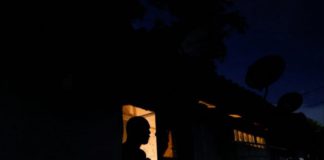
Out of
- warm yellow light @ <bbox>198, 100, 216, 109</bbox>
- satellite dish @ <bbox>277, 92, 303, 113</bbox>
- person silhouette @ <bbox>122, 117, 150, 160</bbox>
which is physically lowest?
person silhouette @ <bbox>122, 117, 150, 160</bbox>

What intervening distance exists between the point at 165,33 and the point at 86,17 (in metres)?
13.0

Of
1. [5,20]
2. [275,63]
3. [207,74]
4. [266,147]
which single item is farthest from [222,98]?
→ [266,147]

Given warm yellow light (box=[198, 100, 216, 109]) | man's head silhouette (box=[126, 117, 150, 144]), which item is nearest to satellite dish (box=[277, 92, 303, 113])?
warm yellow light (box=[198, 100, 216, 109])

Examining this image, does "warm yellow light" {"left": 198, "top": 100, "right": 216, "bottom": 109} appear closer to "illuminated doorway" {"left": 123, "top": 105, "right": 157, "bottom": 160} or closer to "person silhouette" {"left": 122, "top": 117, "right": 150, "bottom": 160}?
"person silhouette" {"left": 122, "top": 117, "right": 150, "bottom": 160}

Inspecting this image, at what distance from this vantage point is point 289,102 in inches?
359

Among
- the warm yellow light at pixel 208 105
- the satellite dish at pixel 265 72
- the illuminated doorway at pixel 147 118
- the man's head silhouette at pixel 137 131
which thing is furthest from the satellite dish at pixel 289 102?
the man's head silhouette at pixel 137 131

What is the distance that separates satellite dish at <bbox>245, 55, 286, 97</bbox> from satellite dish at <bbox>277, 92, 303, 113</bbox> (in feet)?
10.2

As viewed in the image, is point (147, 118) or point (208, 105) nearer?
point (208, 105)

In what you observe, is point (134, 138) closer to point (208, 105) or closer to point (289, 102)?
point (208, 105)

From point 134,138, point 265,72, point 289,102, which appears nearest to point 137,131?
point 134,138

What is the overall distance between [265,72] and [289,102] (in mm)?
3597

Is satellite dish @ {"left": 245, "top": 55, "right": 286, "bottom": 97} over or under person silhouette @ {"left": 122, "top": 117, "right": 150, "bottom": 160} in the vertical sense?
over

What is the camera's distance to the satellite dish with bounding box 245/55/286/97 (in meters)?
6.19

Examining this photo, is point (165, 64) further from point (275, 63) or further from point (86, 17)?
point (275, 63)
